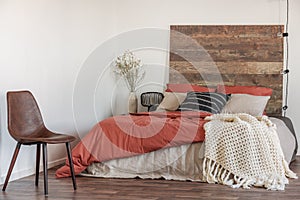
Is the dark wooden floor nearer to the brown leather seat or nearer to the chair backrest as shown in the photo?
the brown leather seat

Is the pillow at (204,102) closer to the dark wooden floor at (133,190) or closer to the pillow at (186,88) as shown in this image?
the pillow at (186,88)

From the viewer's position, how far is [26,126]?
5055 millimetres

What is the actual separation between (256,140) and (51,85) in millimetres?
2452

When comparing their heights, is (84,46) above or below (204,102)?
above

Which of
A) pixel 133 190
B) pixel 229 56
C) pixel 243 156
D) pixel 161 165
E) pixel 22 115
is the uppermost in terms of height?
pixel 229 56

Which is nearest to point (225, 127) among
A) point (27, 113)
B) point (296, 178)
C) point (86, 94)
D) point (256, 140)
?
point (256, 140)

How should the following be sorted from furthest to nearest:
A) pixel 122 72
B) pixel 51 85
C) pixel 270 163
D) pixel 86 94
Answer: pixel 122 72 < pixel 86 94 < pixel 51 85 < pixel 270 163

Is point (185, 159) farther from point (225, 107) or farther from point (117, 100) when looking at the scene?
point (117, 100)

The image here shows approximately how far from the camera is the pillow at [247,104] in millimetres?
6305

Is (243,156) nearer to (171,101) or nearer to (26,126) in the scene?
(171,101)

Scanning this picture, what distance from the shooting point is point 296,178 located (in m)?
5.28

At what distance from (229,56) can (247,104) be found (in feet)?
3.49

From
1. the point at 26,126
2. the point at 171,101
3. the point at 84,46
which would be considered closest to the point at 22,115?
the point at 26,126

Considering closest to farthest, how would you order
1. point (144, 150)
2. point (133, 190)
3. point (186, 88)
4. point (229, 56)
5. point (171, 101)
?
point (133, 190) < point (144, 150) < point (171, 101) < point (186, 88) < point (229, 56)
